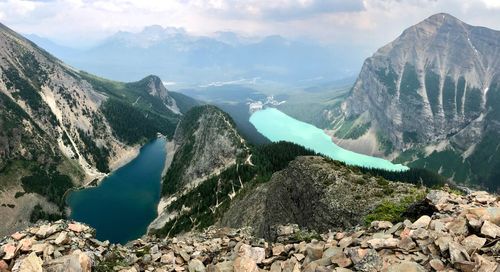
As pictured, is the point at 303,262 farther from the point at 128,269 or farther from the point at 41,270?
the point at 41,270

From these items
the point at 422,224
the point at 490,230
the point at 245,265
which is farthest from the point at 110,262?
the point at 490,230

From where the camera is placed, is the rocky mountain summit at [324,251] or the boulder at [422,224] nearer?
the rocky mountain summit at [324,251]

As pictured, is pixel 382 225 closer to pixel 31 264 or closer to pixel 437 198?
pixel 437 198

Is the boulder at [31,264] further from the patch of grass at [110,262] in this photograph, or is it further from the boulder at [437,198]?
the boulder at [437,198]

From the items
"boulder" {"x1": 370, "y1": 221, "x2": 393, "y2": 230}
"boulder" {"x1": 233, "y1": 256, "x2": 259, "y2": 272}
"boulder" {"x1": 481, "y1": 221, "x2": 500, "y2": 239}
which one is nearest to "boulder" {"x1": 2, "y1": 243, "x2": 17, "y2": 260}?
"boulder" {"x1": 233, "y1": 256, "x2": 259, "y2": 272}

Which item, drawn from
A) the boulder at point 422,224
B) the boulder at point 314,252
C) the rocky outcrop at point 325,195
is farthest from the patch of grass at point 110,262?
the boulder at point 422,224

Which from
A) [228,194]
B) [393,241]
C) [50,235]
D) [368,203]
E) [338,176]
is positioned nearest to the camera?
[393,241]

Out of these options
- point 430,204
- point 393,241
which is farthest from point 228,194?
point 393,241
